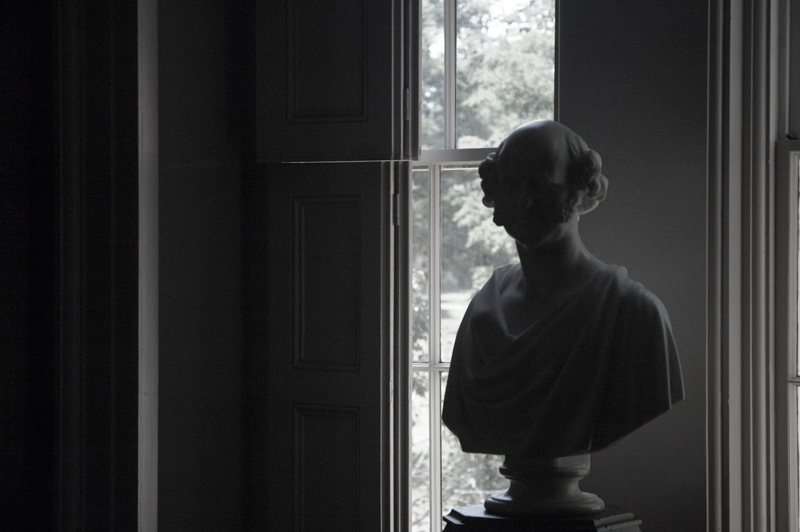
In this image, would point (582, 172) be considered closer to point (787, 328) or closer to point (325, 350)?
point (787, 328)

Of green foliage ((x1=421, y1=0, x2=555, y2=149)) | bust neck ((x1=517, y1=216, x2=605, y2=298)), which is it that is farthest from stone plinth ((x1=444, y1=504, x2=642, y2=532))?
green foliage ((x1=421, y1=0, x2=555, y2=149))

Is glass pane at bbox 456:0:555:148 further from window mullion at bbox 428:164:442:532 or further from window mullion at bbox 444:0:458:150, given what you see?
window mullion at bbox 428:164:442:532

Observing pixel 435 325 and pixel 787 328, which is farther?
pixel 435 325

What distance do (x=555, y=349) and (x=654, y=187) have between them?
1.13 metres

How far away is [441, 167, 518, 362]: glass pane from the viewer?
3.83 metres

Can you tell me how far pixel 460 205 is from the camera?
384 centimetres

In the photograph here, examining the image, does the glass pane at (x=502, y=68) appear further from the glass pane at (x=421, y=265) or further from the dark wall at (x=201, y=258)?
the dark wall at (x=201, y=258)

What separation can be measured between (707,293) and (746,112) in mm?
708

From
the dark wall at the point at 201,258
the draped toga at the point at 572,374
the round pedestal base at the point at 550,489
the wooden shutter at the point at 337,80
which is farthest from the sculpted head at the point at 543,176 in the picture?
the dark wall at the point at 201,258

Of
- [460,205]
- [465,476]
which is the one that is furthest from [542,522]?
[460,205]

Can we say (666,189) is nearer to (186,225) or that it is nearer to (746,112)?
(746,112)

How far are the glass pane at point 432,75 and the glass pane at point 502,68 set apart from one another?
8 cm
